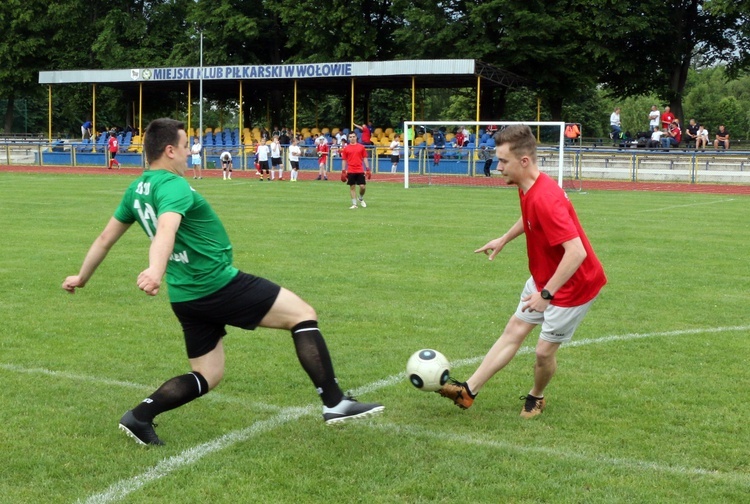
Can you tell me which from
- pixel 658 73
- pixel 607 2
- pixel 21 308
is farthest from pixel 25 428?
pixel 658 73

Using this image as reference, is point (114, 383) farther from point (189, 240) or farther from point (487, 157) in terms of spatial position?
point (487, 157)

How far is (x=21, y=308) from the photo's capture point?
28.3ft

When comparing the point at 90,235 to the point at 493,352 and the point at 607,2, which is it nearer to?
the point at 493,352

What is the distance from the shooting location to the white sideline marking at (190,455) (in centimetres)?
420

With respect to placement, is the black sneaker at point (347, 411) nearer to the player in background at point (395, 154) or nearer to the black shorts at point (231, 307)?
the black shorts at point (231, 307)

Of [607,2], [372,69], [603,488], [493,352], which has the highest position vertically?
[607,2]

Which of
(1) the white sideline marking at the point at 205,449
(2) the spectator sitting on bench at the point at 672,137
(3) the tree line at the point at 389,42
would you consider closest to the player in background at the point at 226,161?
(3) the tree line at the point at 389,42

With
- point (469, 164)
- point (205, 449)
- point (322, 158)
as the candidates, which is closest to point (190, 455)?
point (205, 449)

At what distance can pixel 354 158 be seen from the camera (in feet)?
68.9

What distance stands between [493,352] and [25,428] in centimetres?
280

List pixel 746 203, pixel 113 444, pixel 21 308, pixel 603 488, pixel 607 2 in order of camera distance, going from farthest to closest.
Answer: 1. pixel 607 2
2. pixel 746 203
3. pixel 21 308
4. pixel 113 444
5. pixel 603 488

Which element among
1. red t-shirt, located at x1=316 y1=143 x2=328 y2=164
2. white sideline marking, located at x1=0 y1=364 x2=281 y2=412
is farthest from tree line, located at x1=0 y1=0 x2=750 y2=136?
white sideline marking, located at x1=0 y1=364 x2=281 y2=412

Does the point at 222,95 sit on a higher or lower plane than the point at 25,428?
higher

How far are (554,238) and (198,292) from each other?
1926 mm
